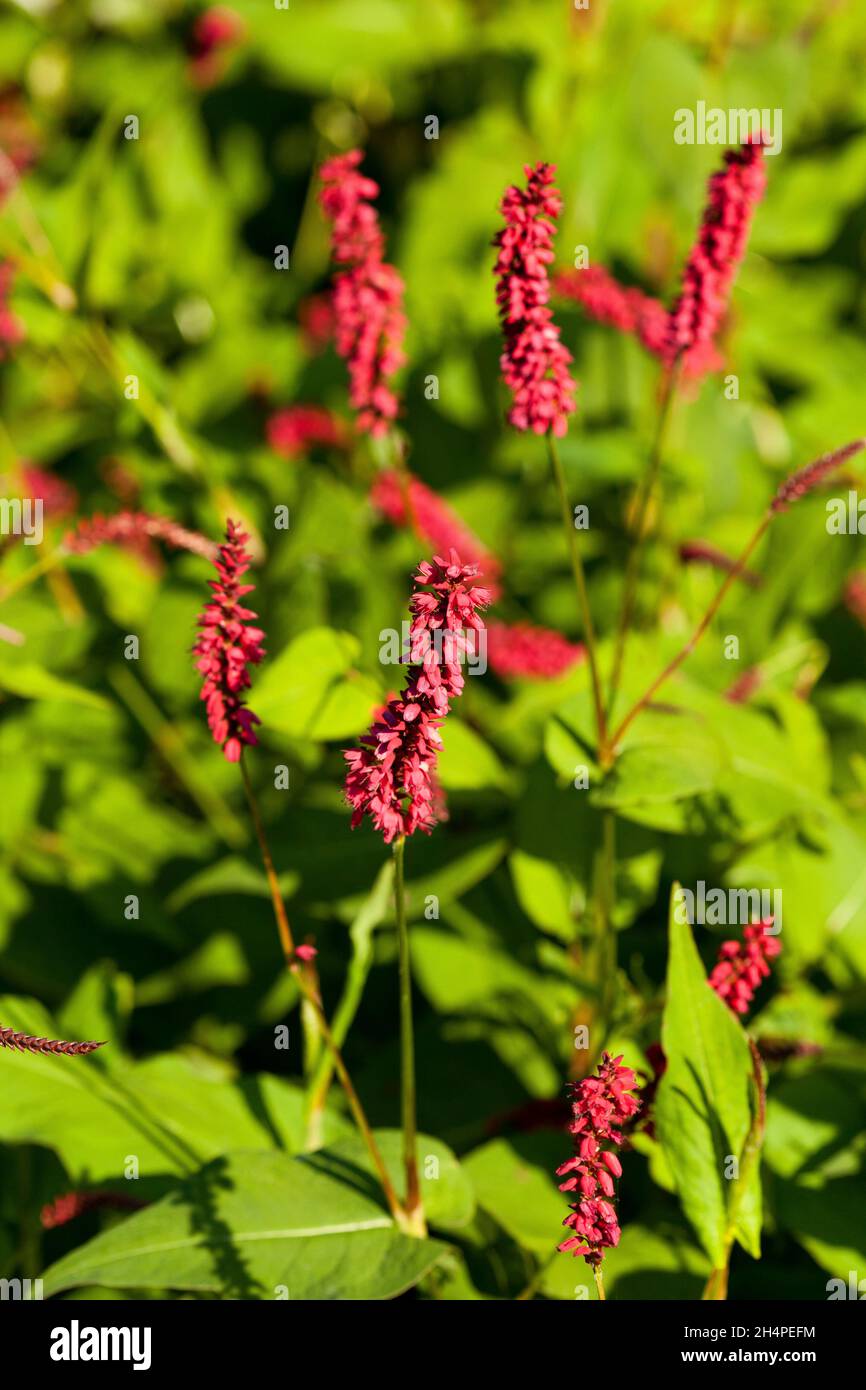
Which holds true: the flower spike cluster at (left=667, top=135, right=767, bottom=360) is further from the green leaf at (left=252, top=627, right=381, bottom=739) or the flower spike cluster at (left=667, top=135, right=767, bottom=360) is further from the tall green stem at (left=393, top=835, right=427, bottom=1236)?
the tall green stem at (left=393, top=835, right=427, bottom=1236)

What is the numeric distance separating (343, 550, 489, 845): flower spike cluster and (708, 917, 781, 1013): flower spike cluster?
0.45 meters

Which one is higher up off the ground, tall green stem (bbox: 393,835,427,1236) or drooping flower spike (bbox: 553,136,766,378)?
drooping flower spike (bbox: 553,136,766,378)

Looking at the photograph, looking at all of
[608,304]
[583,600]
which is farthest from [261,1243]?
[608,304]

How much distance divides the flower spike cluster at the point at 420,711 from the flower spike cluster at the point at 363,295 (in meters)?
0.67

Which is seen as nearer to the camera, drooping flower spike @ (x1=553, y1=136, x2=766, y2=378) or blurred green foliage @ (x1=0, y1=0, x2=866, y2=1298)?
drooping flower spike @ (x1=553, y1=136, x2=766, y2=378)

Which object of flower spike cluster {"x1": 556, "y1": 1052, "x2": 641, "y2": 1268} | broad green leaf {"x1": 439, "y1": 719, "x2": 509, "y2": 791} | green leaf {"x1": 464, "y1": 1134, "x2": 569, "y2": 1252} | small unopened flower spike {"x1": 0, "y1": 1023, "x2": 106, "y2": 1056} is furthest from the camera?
broad green leaf {"x1": 439, "y1": 719, "x2": 509, "y2": 791}

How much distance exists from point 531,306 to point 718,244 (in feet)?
1.00

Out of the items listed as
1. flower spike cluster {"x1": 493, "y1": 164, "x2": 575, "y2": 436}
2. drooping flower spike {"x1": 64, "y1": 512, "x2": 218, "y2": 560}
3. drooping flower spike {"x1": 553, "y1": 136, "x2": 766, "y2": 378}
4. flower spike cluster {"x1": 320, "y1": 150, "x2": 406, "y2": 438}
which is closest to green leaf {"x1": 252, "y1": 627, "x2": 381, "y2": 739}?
drooping flower spike {"x1": 64, "y1": 512, "x2": 218, "y2": 560}

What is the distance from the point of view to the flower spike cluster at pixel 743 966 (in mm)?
1492

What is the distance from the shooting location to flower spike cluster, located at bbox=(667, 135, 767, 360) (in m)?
1.51

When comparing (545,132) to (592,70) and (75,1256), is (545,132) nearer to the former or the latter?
(592,70)

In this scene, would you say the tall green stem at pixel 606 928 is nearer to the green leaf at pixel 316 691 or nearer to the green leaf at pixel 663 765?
the green leaf at pixel 663 765
